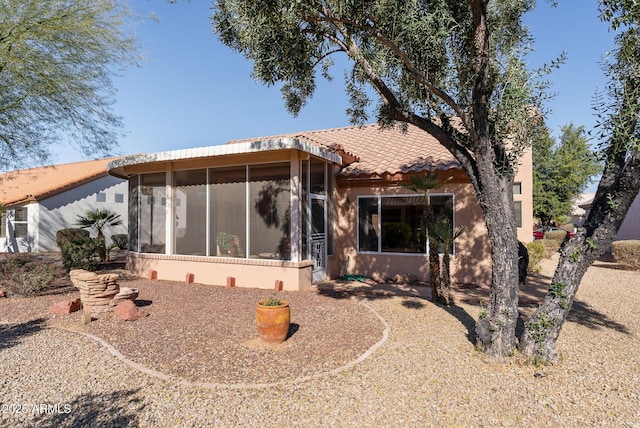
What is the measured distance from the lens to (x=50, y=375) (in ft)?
14.8

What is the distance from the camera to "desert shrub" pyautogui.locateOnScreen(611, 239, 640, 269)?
45.4 feet

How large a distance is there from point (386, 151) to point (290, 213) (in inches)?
206

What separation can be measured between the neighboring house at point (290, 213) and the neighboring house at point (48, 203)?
10618mm

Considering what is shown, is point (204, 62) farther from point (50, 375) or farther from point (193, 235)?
point (50, 375)

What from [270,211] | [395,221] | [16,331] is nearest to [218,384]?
[16,331]

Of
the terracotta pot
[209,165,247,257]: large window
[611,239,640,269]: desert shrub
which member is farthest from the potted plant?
[611,239,640,269]: desert shrub

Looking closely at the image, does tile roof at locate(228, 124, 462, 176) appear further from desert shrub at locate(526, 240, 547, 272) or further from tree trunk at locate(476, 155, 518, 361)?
desert shrub at locate(526, 240, 547, 272)

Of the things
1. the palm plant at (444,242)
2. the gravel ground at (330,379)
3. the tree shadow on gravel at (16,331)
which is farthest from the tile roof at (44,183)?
the palm plant at (444,242)

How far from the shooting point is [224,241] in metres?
10.5

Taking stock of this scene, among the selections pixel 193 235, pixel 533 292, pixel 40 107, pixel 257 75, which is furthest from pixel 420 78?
pixel 40 107

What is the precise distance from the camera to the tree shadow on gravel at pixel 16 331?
5680mm

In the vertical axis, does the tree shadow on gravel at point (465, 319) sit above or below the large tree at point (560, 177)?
below

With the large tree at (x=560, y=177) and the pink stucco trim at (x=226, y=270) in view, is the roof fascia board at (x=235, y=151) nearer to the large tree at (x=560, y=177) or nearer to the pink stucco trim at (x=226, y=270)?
the pink stucco trim at (x=226, y=270)

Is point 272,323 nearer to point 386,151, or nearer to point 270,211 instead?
point 270,211
